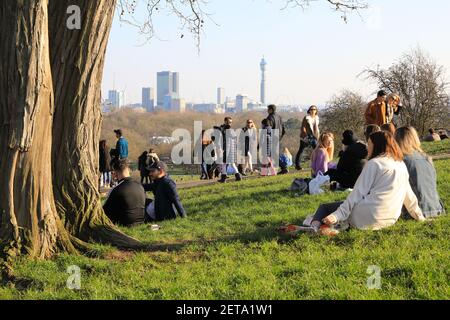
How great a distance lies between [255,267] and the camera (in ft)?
21.6

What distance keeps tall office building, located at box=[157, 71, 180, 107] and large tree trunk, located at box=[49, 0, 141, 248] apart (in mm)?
179156

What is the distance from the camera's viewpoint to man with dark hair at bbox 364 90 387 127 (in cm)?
1423

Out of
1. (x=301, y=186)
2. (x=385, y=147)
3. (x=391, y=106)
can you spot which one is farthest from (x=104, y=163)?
(x=385, y=147)

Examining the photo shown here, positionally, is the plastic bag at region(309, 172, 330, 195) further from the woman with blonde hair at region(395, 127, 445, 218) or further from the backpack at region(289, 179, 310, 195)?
the woman with blonde hair at region(395, 127, 445, 218)

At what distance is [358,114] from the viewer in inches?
2013

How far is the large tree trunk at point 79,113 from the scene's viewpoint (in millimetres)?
7559

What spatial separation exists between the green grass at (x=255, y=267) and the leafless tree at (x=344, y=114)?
136 ft

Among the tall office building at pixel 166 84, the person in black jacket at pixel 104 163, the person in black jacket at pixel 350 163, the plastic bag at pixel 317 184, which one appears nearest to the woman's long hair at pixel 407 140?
the person in black jacket at pixel 350 163

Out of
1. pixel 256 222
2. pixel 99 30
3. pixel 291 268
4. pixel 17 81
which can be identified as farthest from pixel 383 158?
pixel 17 81

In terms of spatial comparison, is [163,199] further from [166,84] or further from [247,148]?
[166,84]

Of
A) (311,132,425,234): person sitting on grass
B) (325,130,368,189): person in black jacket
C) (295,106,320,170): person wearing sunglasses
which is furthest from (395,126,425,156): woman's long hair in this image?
(295,106,320,170): person wearing sunglasses

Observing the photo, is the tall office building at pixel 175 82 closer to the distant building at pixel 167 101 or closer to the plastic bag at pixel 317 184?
the distant building at pixel 167 101

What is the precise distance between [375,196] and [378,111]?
281 inches

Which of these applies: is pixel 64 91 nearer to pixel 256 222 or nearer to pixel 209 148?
pixel 256 222
